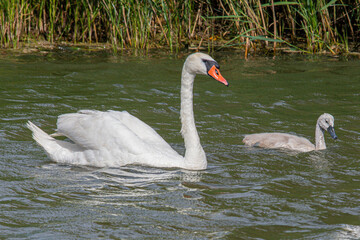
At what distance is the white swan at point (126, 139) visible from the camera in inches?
241

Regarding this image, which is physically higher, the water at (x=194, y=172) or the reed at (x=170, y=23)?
the reed at (x=170, y=23)

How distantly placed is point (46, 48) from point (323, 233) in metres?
9.63

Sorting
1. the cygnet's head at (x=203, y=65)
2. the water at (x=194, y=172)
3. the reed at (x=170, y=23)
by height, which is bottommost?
the water at (x=194, y=172)

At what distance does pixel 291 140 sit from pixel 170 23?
608cm

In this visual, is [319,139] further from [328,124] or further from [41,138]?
[41,138]

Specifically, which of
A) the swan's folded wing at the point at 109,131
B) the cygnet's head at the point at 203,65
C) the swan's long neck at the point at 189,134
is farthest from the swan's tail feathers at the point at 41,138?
the cygnet's head at the point at 203,65

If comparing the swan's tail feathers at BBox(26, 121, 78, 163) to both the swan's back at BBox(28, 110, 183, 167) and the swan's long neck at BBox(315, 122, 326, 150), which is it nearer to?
the swan's back at BBox(28, 110, 183, 167)

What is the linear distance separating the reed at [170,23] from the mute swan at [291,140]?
4253mm

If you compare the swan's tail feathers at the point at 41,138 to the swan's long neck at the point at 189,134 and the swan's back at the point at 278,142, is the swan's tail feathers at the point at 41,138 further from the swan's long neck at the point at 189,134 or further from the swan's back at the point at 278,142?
the swan's back at the point at 278,142

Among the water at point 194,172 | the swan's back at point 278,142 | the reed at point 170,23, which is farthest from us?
the reed at point 170,23

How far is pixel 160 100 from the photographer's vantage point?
9047 millimetres

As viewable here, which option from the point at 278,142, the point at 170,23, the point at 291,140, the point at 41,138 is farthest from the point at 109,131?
the point at 170,23

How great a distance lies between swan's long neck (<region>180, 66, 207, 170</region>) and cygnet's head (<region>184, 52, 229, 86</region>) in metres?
0.11

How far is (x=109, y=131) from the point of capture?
6.28 meters
